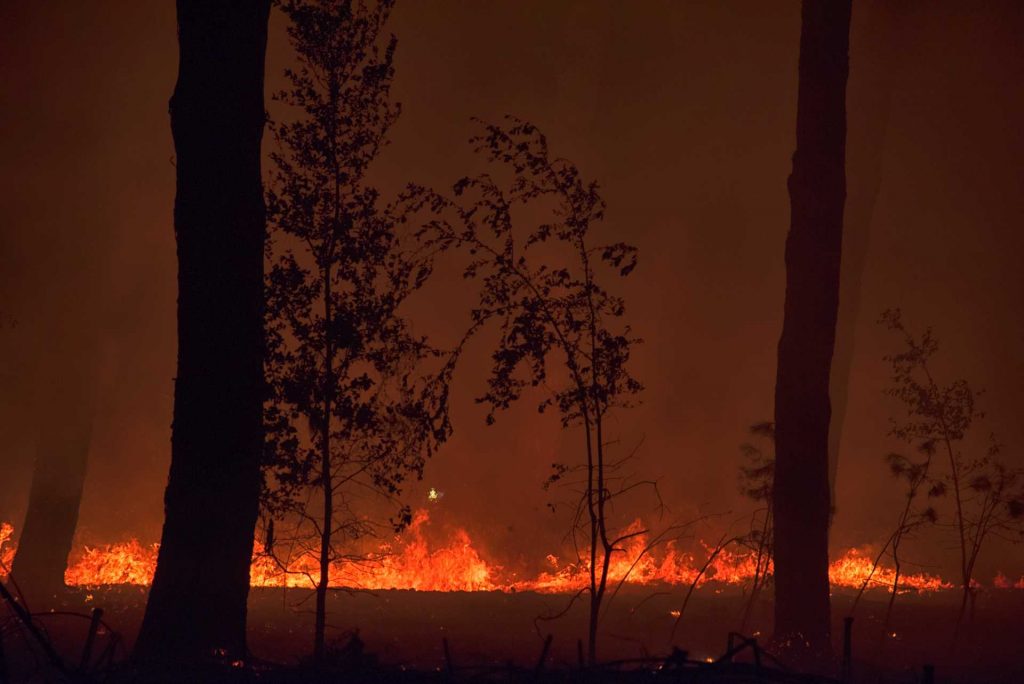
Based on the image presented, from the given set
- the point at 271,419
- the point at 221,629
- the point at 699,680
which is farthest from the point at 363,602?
the point at 699,680

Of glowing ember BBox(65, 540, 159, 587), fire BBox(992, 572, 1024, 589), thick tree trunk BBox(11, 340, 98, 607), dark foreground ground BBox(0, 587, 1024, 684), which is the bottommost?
dark foreground ground BBox(0, 587, 1024, 684)

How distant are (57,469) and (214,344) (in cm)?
1503

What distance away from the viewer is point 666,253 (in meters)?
37.6

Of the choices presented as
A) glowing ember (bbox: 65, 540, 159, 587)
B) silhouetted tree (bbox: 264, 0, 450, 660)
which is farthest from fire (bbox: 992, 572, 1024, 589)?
silhouetted tree (bbox: 264, 0, 450, 660)

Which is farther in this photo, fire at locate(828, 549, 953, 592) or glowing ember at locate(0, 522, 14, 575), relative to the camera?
fire at locate(828, 549, 953, 592)

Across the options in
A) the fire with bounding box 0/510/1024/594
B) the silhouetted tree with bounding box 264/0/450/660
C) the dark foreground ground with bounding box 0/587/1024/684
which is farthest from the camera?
the fire with bounding box 0/510/1024/594

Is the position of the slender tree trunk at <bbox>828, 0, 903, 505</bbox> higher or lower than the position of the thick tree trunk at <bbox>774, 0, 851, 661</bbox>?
higher

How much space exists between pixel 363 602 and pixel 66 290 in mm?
9444

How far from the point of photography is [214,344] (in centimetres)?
712

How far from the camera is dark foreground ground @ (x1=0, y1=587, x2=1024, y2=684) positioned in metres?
13.0

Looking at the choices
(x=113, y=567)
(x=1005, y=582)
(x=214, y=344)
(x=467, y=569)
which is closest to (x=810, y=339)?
(x=214, y=344)

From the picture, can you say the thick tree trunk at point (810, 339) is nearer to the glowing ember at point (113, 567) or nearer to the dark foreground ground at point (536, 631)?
the dark foreground ground at point (536, 631)

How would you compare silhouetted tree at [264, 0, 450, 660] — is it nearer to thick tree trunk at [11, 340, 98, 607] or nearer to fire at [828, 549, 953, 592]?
thick tree trunk at [11, 340, 98, 607]

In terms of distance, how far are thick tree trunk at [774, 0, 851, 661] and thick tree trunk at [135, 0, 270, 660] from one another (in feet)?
25.5
